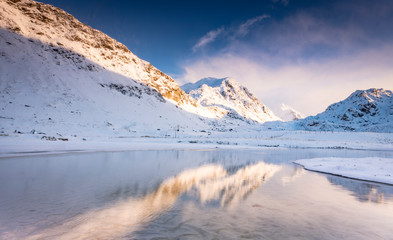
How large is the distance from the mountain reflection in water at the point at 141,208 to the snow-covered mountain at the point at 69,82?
120 feet


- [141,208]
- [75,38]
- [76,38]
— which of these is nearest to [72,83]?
[75,38]

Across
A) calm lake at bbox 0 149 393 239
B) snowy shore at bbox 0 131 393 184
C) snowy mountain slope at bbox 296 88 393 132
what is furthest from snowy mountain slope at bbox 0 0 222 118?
snowy mountain slope at bbox 296 88 393 132

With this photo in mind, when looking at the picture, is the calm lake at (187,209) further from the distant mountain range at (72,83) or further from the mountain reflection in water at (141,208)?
the distant mountain range at (72,83)

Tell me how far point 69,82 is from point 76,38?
35300 mm

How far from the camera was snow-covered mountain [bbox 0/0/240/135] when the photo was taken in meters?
48.0

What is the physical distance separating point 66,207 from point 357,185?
1182cm

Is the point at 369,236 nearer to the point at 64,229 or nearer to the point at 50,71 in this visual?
the point at 64,229

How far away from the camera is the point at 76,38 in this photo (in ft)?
295

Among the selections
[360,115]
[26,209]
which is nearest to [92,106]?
[26,209]

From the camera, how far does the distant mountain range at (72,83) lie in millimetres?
47750

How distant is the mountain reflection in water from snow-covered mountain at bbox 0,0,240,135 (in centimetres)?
3669

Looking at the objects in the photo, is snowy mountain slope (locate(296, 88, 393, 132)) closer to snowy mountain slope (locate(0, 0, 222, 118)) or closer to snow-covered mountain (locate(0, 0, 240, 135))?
snowy mountain slope (locate(0, 0, 222, 118))

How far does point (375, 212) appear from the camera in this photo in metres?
5.88

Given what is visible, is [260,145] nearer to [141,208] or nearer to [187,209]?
[187,209]
